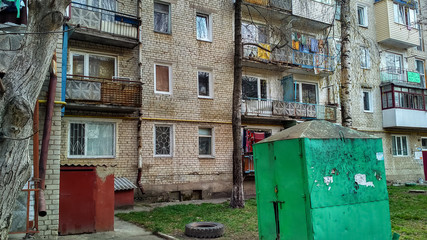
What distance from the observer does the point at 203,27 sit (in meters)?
16.8

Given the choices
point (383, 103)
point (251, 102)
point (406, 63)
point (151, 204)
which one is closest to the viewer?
point (151, 204)

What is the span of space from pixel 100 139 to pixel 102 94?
74.4 inches

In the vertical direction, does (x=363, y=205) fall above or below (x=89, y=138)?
below

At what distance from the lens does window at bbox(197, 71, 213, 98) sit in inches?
641

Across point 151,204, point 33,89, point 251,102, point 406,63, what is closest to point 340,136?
point 33,89

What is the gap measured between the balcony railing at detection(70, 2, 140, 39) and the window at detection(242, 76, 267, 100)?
621 centimetres

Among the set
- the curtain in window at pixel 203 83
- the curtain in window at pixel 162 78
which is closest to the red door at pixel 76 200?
the curtain in window at pixel 162 78

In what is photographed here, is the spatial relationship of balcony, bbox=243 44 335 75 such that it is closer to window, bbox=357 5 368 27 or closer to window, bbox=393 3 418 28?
window, bbox=357 5 368 27

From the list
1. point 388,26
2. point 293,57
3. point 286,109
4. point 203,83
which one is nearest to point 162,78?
point 203,83

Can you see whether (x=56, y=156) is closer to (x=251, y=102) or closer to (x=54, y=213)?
(x=54, y=213)

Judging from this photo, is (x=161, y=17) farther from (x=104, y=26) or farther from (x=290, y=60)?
(x=290, y=60)

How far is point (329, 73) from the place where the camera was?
786 inches

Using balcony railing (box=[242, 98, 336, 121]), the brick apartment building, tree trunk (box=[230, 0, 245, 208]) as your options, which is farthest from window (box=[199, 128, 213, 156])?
tree trunk (box=[230, 0, 245, 208])

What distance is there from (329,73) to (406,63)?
26.5ft
